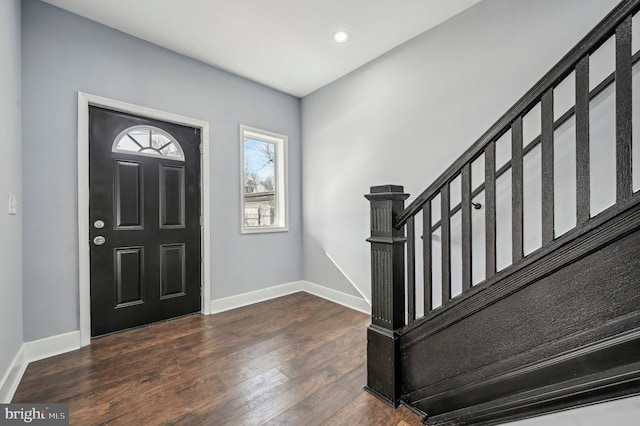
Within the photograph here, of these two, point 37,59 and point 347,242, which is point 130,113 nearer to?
point 37,59

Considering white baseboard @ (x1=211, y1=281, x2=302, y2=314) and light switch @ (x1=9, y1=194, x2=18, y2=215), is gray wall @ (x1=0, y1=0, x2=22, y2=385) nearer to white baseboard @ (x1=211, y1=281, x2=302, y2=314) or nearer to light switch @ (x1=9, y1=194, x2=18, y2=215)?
light switch @ (x1=9, y1=194, x2=18, y2=215)

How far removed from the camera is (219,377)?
1879 millimetres

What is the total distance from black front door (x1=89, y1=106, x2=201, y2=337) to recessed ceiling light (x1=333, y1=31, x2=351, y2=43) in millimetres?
1760

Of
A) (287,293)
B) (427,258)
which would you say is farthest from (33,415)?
(287,293)

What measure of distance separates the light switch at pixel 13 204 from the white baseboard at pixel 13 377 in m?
0.98

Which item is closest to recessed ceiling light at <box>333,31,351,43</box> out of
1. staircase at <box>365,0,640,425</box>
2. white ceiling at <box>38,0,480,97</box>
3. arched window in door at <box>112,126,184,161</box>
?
white ceiling at <box>38,0,480,97</box>

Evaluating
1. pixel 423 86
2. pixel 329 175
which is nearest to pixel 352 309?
pixel 329 175

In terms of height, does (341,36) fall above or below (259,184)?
above

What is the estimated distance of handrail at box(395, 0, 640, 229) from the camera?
0.94m

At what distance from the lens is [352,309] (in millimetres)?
3205

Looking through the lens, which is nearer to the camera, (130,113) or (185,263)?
(130,113)

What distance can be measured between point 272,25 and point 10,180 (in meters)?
2.26

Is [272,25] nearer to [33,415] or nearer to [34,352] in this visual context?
[33,415]

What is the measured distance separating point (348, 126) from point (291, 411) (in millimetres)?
2811
